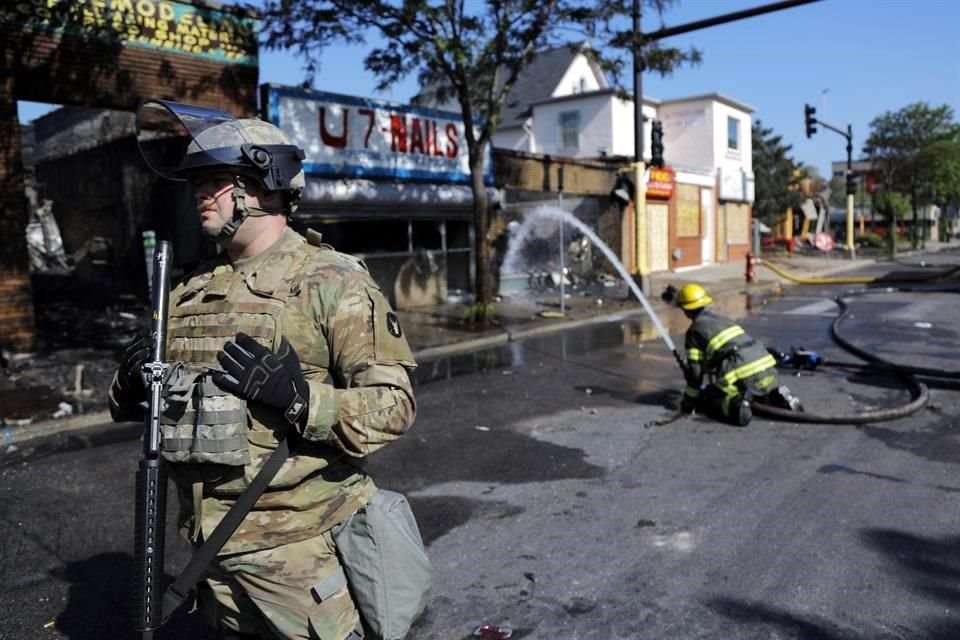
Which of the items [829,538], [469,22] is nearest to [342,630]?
[829,538]

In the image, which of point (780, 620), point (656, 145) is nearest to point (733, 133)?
point (656, 145)

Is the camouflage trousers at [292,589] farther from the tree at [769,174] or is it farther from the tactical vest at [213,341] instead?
the tree at [769,174]

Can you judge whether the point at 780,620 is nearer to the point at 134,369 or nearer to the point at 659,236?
the point at 134,369

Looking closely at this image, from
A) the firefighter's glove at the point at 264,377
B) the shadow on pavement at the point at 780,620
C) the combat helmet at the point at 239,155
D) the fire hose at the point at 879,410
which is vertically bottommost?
the shadow on pavement at the point at 780,620

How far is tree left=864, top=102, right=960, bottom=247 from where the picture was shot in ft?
149

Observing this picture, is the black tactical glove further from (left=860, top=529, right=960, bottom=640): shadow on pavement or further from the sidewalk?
the sidewalk

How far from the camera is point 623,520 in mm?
4605

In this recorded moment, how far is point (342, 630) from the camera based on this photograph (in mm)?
2105

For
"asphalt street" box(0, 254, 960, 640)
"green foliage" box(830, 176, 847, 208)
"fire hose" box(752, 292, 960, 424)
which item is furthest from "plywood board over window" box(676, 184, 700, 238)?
"green foliage" box(830, 176, 847, 208)

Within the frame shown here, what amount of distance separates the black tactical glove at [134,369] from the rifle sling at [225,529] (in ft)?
1.45

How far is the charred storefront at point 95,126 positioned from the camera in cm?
1009

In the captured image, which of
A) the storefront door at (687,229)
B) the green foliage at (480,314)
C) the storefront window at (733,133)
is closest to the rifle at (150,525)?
the green foliage at (480,314)

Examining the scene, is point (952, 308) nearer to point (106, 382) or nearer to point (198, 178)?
point (106, 382)

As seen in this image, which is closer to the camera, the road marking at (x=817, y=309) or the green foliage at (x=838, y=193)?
the road marking at (x=817, y=309)
